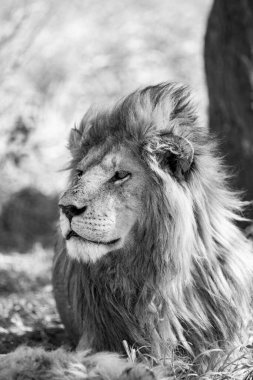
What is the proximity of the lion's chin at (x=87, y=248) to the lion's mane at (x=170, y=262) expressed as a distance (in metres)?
0.14

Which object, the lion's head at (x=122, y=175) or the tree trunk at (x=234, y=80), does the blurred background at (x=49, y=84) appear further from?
the lion's head at (x=122, y=175)

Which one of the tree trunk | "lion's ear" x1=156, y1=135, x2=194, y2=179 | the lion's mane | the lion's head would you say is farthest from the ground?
the tree trunk

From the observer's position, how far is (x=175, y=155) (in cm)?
384

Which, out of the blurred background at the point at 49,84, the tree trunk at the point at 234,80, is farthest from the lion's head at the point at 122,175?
the tree trunk at the point at 234,80

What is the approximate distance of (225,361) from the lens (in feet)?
12.0

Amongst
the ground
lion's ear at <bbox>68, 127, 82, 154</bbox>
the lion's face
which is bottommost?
the ground

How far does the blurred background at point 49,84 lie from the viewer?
5973 millimetres

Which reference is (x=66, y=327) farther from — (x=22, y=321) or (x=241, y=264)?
(x=241, y=264)

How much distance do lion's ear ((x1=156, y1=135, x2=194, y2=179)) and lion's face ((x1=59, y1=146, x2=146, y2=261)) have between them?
14cm

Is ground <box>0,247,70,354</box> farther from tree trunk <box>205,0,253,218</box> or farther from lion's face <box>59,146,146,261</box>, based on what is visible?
tree trunk <box>205,0,253,218</box>

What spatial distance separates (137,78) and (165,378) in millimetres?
6128

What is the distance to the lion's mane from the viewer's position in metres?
3.82

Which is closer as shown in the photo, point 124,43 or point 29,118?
point 29,118

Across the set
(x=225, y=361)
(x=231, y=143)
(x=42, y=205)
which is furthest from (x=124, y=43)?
(x=225, y=361)
